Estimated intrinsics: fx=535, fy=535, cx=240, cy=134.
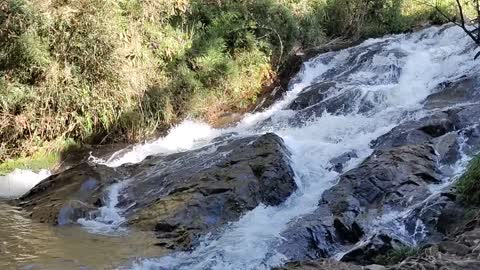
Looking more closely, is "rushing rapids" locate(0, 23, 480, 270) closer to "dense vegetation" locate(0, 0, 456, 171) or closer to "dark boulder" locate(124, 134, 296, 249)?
"dark boulder" locate(124, 134, 296, 249)

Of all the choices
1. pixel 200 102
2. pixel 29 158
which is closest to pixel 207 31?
pixel 200 102

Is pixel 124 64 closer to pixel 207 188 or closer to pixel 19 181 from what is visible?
pixel 19 181

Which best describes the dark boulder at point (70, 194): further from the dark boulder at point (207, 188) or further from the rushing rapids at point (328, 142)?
the dark boulder at point (207, 188)

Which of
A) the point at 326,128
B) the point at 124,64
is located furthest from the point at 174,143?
the point at 326,128

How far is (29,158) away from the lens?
884 centimetres

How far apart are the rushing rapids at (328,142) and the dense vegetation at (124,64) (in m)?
0.57

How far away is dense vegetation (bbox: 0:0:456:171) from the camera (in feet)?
28.1

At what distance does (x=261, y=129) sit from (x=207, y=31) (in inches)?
103

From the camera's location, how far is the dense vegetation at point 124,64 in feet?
28.1

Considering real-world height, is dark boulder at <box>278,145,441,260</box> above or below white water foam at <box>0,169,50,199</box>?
below

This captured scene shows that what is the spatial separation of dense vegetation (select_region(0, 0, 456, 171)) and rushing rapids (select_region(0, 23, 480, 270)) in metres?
0.57

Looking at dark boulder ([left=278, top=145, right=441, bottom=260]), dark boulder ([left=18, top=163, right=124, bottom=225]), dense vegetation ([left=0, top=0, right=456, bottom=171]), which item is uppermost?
dense vegetation ([left=0, top=0, right=456, bottom=171])

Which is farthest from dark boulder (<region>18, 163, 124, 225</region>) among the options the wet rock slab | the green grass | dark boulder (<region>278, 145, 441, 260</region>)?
the green grass

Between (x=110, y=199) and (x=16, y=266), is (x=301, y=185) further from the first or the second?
(x=16, y=266)
